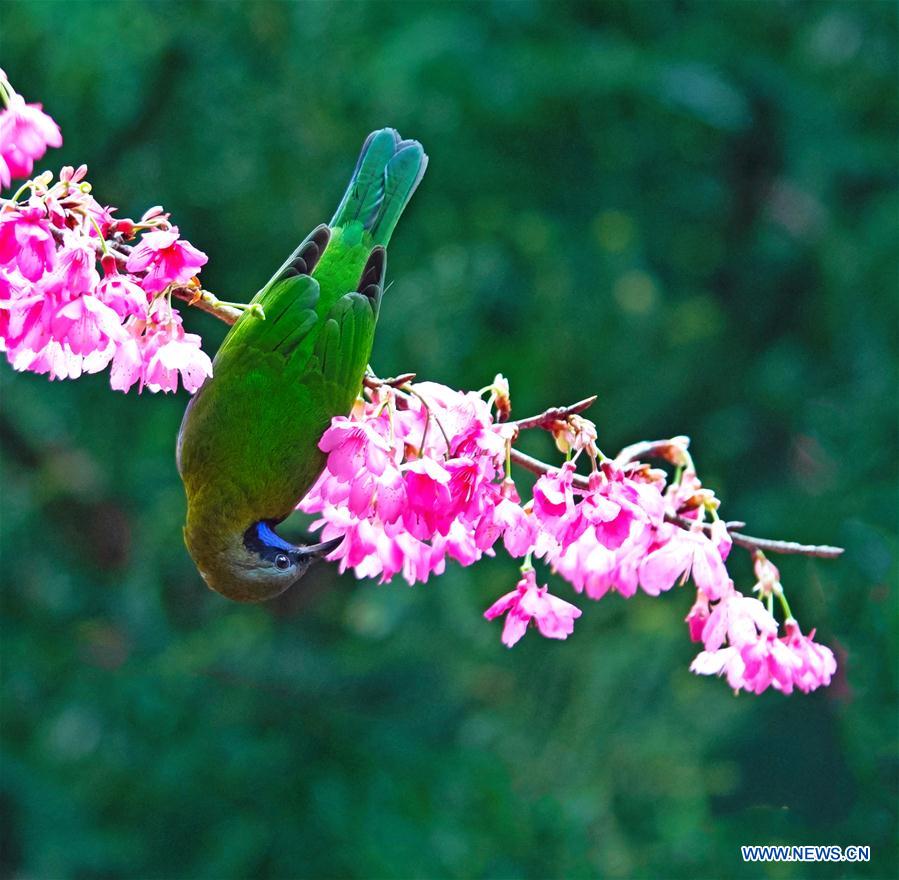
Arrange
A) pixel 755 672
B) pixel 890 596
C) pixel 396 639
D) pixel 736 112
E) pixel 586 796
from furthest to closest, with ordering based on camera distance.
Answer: pixel 736 112 → pixel 396 639 → pixel 586 796 → pixel 890 596 → pixel 755 672

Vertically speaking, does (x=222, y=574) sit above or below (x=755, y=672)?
above

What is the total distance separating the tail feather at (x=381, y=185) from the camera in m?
1.91

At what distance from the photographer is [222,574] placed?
5.80 feet

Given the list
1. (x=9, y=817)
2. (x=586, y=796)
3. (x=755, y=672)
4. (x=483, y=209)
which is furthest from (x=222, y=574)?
(x=9, y=817)

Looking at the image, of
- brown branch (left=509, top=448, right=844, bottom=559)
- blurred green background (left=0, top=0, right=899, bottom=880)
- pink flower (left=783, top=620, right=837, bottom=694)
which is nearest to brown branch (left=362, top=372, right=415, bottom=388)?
brown branch (left=509, top=448, right=844, bottom=559)

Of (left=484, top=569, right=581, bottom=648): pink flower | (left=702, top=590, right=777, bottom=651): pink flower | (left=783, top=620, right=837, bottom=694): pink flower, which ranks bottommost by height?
(left=783, top=620, right=837, bottom=694): pink flower

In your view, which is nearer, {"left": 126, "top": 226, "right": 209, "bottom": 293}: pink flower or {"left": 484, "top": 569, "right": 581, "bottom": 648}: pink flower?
{"left": 126, "top": 226, "right": 209, "bottom": 293}: pink flower

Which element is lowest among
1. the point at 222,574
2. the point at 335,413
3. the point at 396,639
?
the point at 222,574

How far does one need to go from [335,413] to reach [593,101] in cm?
406

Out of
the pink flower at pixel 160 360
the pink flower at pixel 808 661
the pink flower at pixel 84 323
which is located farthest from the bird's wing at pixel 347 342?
the pink flower at pixel 808 661

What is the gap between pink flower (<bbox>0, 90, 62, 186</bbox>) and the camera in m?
1.37

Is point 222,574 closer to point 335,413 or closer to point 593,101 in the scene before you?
point 335,413

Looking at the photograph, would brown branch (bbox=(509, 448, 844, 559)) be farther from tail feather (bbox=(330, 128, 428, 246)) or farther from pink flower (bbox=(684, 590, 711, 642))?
tail feather (bbox=(330, 128, 428, 246))

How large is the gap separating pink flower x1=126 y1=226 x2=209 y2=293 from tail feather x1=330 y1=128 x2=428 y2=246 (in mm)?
500
